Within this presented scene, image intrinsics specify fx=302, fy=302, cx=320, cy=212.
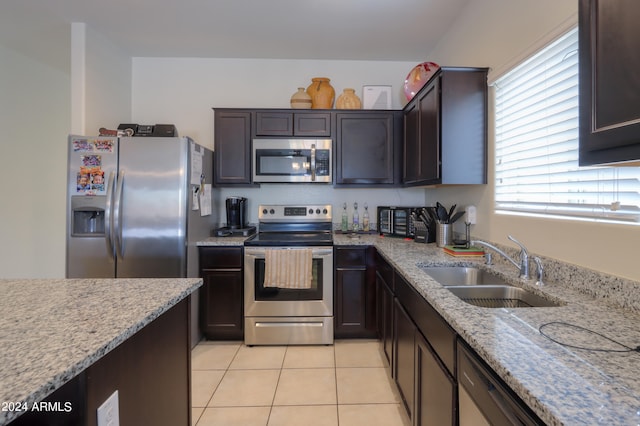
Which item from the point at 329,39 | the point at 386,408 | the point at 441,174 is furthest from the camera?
the point at 329,39

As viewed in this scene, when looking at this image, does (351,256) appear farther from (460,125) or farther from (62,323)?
(62,323)

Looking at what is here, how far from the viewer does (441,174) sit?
6.48 ft

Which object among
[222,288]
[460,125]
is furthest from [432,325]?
[222,288]

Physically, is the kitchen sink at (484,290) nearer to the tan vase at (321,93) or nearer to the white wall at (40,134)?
the tan vase at (321,93)

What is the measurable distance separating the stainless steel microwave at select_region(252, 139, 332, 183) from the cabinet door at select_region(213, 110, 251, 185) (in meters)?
0.10

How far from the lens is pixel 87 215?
7.67 feet

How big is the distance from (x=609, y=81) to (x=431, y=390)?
117cm

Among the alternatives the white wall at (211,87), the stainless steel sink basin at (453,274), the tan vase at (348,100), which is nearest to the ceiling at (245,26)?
the white wall at (211,87)

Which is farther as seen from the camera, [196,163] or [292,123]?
[292,123]

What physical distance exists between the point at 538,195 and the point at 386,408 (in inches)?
58.5

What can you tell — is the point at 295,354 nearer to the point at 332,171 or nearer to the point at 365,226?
the point at 365,226

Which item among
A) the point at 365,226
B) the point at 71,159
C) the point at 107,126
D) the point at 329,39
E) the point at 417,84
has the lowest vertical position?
the point at 365,226

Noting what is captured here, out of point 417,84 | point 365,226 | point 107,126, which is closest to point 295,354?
point 365,226

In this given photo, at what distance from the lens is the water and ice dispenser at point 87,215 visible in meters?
2.26
